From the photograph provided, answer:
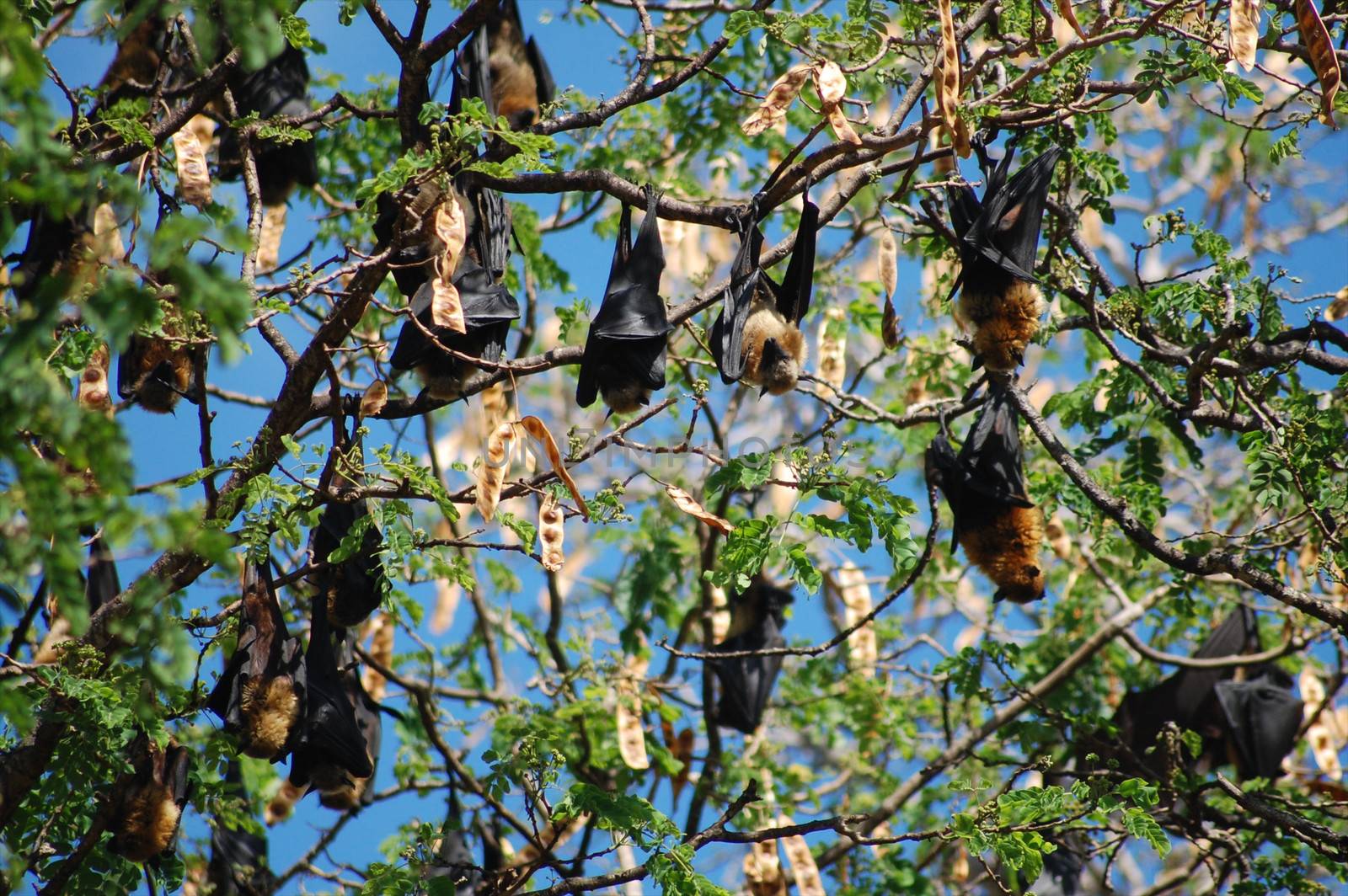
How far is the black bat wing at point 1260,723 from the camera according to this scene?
7398 millimetres

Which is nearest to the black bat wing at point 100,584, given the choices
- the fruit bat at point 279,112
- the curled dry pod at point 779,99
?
the fruit bat at point 279,112

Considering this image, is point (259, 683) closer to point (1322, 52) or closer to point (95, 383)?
point (95, 383)

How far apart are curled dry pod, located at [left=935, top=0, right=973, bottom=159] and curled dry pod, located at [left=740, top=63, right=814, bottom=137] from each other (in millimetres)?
478

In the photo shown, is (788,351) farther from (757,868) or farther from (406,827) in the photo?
(406,827)

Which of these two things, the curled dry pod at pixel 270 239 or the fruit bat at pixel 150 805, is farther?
the curled dry pod at pixel 270 239

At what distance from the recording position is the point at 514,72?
6254 millimetres

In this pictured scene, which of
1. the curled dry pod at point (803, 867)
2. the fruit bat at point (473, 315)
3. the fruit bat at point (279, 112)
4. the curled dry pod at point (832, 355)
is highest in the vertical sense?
the fruit bat at point (279, 112)

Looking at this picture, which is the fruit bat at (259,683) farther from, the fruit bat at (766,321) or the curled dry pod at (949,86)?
the curled dry pod at (949,86)

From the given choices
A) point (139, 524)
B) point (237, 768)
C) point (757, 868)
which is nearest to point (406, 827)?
point (237, 768)

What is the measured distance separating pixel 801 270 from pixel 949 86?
4.44 ft

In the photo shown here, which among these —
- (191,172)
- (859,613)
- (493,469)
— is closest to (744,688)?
(859,613)

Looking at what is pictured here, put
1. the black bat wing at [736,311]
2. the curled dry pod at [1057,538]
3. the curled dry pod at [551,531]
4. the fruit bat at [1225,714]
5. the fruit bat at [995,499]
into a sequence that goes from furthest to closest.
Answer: the curled dry pod at [1057,538]
the fruit bat at [1225,714]
the fruit bat at [995,499]
the black bat wing at [736,311]
the curled dry pod at [551,531]

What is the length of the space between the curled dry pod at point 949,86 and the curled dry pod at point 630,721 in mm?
3347

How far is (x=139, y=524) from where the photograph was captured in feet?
7.13
